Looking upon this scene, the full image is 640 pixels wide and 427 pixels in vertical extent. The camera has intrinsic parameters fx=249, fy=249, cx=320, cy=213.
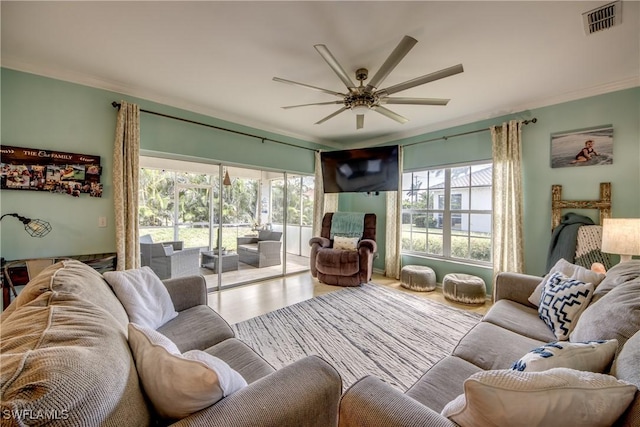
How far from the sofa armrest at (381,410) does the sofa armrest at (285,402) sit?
69 millimetres

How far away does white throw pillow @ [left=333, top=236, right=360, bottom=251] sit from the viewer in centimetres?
421

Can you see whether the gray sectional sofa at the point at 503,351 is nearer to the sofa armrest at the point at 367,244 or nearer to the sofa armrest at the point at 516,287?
the sofa armrest at the point at 516,287

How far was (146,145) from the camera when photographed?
9.97ft

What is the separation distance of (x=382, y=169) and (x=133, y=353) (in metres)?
3.99

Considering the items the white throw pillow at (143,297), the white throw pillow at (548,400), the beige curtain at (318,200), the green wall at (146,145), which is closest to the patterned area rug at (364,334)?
the white throw pillow at (143,297)

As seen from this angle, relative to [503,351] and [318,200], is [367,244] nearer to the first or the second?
[318,200]

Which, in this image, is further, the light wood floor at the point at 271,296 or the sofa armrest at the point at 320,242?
the sofa armrest at the point at 320,242

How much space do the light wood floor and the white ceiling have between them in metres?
2.59

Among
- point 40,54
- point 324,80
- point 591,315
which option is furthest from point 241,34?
point 591,315

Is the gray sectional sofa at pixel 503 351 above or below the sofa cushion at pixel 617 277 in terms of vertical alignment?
below

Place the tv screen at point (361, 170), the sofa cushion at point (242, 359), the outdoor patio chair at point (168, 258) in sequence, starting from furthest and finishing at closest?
the tv screen at point (361, 170), the outdoor patio chair at point (168, 258), the sofa cushion at point (242, 359)

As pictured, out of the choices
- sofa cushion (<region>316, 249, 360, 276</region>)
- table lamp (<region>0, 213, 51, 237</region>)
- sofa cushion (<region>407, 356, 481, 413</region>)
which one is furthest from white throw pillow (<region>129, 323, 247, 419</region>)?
sofa cushion (<region>316, 249, 360, 276</region>)

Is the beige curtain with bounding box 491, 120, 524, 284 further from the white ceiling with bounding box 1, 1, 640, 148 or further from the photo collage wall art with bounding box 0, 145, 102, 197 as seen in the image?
the photo collage wall art with bounding box 0, 145, 102, 197

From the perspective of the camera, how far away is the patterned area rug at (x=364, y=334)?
197 cm
